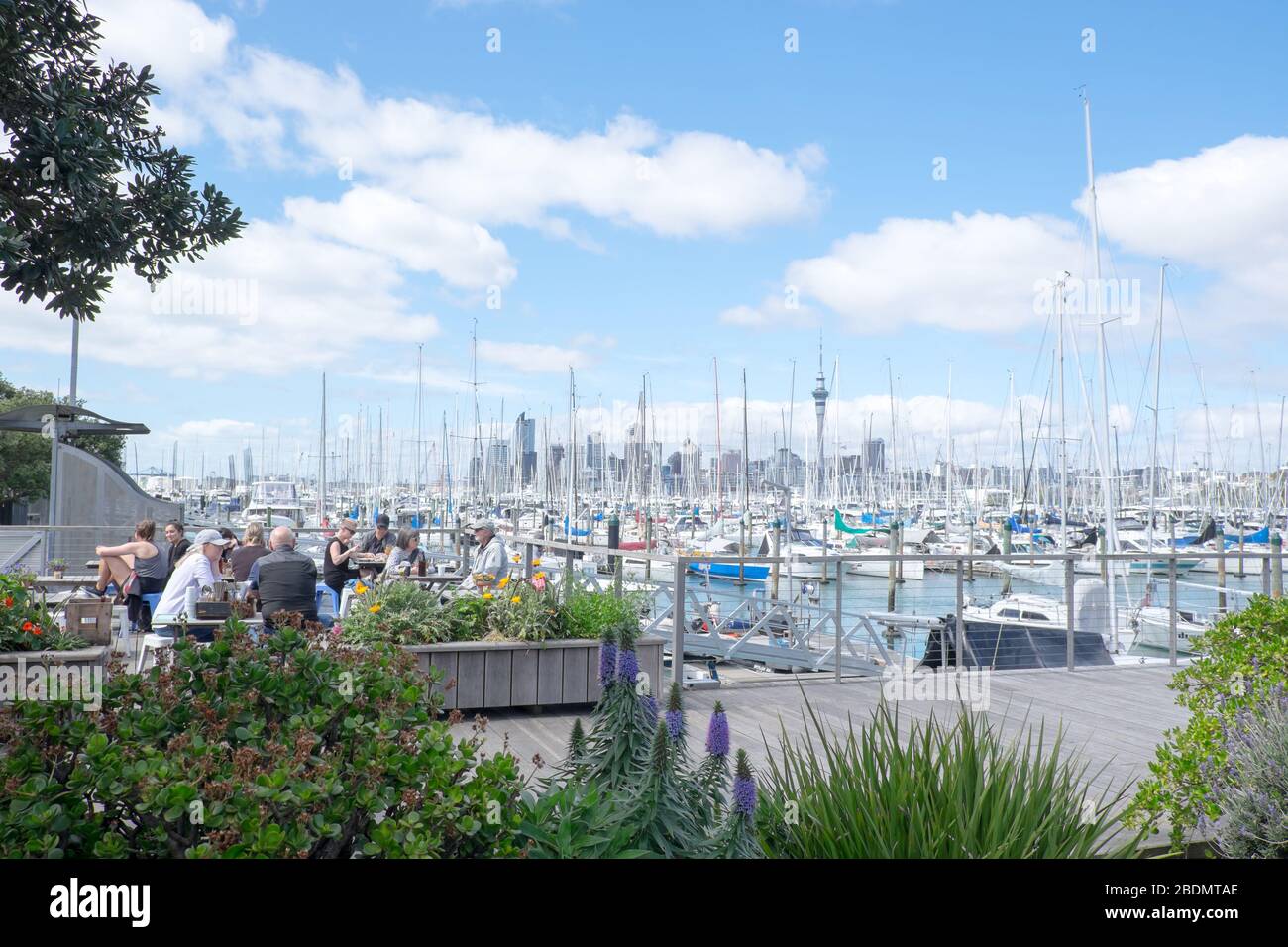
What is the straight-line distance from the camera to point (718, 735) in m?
3.02

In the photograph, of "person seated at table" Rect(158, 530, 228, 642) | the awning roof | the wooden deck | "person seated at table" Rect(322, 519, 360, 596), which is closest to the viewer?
the wooden deck


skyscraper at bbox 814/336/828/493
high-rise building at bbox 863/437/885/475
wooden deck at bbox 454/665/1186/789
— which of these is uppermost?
skyscraper at bbox 814/336/828/493

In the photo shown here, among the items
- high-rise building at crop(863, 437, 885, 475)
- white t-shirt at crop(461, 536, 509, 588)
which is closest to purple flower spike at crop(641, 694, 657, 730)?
white t-shirt at crop(461, 536, 509, 588)

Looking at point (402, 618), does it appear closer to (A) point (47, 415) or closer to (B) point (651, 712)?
(B) point (651, 712)

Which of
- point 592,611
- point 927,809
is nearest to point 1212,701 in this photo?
point 927,809

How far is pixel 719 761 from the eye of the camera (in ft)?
10.3

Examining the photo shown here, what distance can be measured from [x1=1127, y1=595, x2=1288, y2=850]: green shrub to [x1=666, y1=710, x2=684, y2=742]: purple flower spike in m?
2.13

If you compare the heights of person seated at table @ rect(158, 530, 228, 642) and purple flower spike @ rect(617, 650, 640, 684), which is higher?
purple flower spike @ rect(617, 650, 640, 684)

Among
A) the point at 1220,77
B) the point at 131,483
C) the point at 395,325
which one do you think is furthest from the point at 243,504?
the point at 1220,77

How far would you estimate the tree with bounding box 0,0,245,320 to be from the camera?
338 cm

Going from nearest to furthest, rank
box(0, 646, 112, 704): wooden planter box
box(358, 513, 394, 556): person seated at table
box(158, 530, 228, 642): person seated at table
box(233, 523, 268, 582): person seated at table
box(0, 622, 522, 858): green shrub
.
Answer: box(0, 622, 522, 858): green shrub, box(0, 646, 112, 704): wooden planter box, box(158, 530, 228, 642): person seated at table, box(233, 523, 268, 582): person seated at table, box(358, 513, 394, 556): person seated at table

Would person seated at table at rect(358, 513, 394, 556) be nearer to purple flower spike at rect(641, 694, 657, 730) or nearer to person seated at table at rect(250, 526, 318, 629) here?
person seated at table at rect(250, 526, 318, 629)

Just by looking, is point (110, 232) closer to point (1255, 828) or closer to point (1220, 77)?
point (1255, 828)
